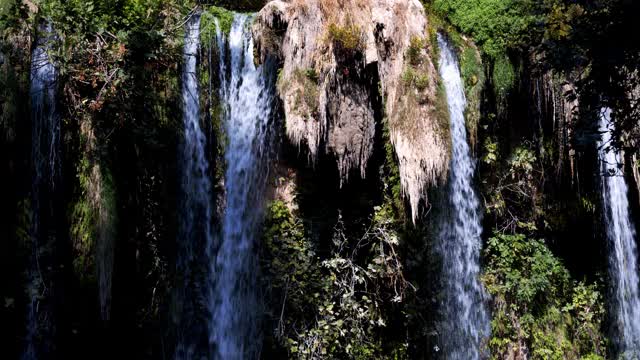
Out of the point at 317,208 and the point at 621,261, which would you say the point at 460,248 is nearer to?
the point at 317,208

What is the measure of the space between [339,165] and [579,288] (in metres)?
4.17

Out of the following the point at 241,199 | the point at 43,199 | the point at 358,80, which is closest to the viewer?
the point at 43,199

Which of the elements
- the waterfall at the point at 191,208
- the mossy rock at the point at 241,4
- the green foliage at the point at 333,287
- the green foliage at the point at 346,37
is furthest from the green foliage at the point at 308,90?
the mossy rock at the point at 241,4

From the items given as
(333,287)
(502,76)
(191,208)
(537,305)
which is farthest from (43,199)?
(537,305)

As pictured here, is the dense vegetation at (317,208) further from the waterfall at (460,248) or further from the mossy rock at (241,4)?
the mossy rock at (241,4)

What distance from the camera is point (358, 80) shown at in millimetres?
7559

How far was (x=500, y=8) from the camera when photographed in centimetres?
871

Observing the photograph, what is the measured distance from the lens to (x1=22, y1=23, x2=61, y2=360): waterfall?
6707 millimetres

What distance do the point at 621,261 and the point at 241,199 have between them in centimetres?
554

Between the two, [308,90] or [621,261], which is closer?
[308,90]

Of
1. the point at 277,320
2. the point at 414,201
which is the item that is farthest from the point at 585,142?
the point at 277,320

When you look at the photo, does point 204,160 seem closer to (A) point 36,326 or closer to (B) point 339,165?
(B) point 339,165

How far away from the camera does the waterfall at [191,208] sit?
7.45 meters

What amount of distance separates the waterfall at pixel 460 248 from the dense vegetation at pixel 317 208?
19 centimetres
